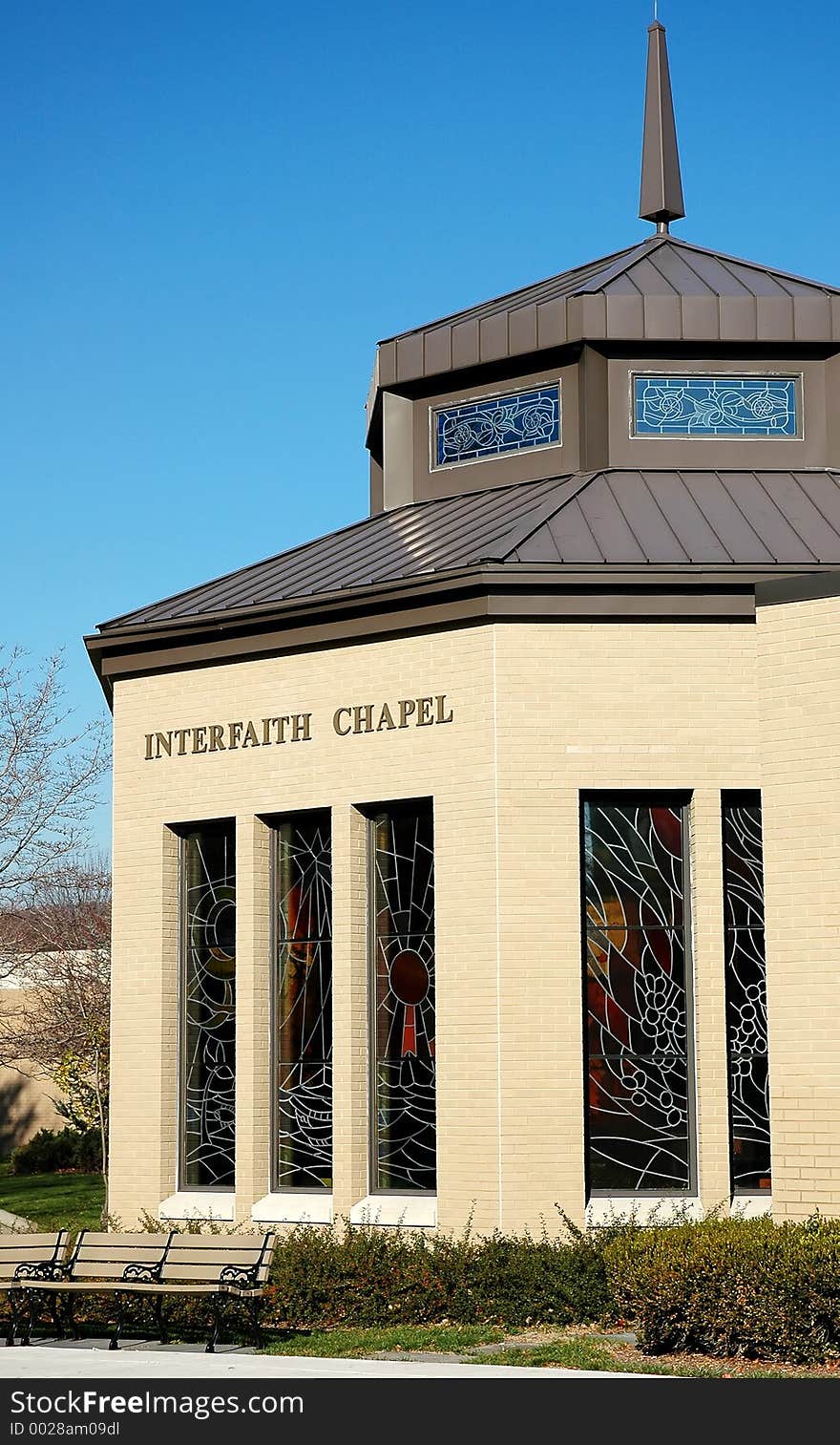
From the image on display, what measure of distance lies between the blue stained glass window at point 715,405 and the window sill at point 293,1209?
8604 mm

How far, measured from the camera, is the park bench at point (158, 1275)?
13.3 metres

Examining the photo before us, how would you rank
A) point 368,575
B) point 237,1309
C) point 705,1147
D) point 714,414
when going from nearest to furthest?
point 237,1309 → point 705,1147 → point 368,575 → point 714,414

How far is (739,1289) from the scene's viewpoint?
470 inches

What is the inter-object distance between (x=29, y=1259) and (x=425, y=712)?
5786mm

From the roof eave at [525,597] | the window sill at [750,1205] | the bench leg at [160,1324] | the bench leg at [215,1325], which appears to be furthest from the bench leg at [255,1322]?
the roof eave at [525,597]

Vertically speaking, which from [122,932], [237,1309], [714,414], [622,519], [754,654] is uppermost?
[714,414]

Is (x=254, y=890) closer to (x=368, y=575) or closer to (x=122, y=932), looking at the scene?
(x=122, y=932)

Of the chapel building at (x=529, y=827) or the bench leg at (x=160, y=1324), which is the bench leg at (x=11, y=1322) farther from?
the chapel building at (x=529, y=827)

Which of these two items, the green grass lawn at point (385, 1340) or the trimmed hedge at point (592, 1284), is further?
the green grass lawn at point (385, 1340)

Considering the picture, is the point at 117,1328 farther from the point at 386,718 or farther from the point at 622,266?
the point at 622,266

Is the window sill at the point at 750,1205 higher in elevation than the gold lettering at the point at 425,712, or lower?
lower

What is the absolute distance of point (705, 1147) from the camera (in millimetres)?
15234

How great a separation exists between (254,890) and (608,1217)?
4671 millimetres

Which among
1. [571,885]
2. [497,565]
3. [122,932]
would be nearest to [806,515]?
[497,565]
